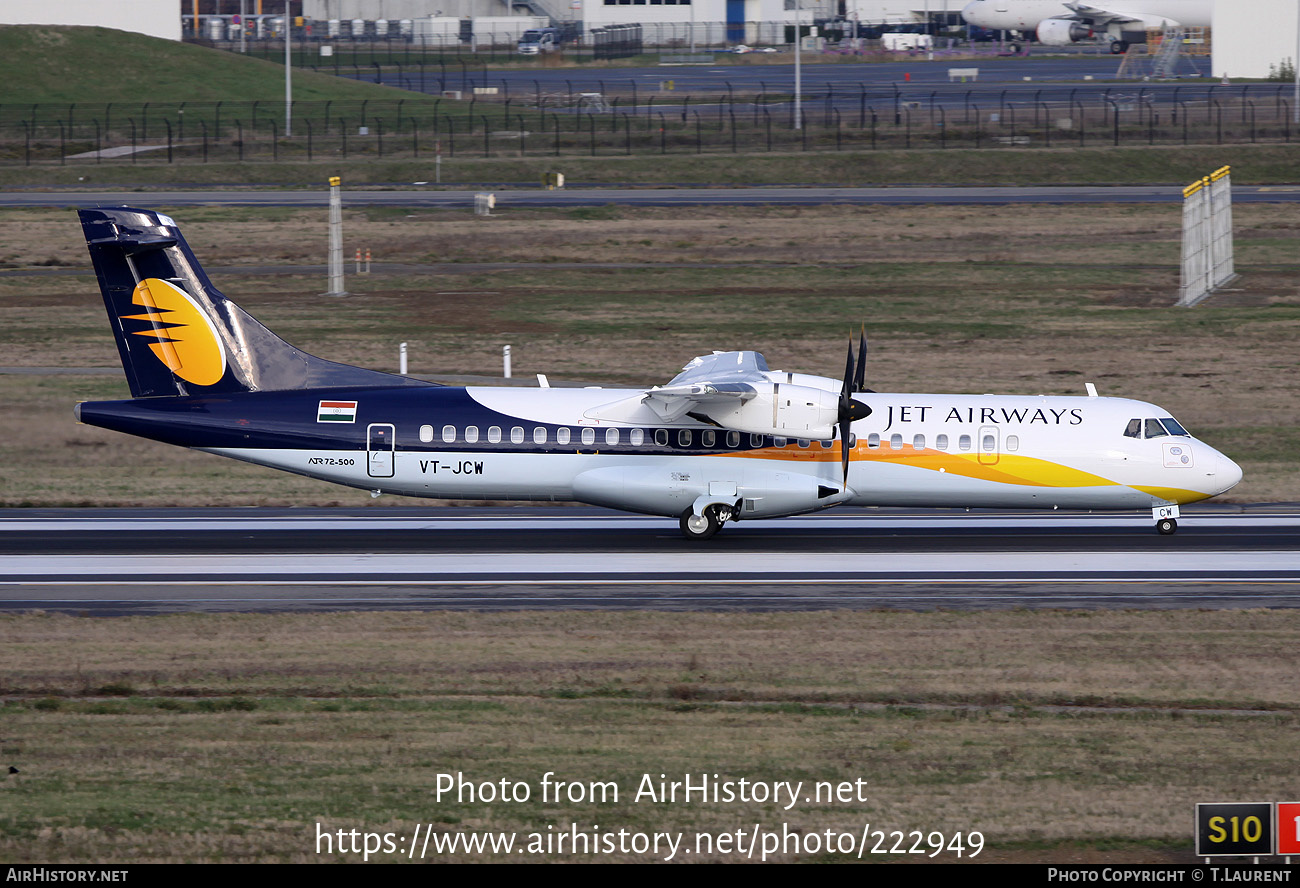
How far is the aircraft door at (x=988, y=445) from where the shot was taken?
1093 inches

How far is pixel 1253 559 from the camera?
26531 mm

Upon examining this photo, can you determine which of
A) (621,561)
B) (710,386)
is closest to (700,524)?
(621,561)

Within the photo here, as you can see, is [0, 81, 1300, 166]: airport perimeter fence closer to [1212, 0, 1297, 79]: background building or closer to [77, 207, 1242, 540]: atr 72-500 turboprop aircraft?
[1212, 0, 1297, 79]: background building

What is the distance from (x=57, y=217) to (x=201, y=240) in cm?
815

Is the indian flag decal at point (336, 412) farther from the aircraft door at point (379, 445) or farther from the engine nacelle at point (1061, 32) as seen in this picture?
the engine nacelle at point (1061, 32)

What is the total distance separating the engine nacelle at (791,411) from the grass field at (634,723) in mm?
5050

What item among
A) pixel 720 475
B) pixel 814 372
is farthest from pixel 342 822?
pixel 814 372

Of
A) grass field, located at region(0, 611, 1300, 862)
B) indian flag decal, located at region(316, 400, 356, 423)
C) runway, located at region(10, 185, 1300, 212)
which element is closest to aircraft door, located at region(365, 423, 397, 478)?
indian flag decal, located at region(316, 400, 356, 423)

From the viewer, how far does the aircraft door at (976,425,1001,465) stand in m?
27.8

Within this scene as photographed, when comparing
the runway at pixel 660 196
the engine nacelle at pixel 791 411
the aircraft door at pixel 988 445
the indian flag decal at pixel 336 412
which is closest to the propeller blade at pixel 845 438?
the engine nacelle at pixel 791 411

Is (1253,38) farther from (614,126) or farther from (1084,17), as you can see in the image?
(614,126)

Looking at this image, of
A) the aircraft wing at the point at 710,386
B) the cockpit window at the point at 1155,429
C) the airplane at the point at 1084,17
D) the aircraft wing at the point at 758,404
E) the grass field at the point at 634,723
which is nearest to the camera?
the grass field at the point at 634,723

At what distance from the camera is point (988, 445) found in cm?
2780

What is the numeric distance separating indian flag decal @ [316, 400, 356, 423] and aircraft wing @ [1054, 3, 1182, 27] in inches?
4917
